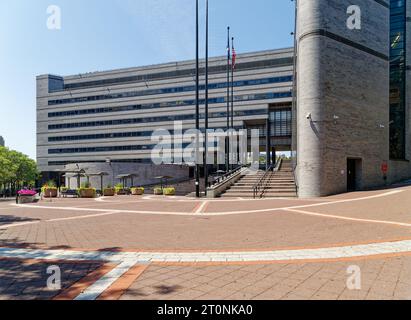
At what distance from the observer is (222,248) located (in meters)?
6.22

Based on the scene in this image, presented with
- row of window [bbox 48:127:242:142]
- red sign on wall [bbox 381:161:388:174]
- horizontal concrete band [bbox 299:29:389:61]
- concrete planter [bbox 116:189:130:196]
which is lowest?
concrete planter [bbox 116:189:130:196]

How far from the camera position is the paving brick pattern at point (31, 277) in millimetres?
3863

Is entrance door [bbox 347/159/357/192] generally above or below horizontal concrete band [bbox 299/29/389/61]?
below

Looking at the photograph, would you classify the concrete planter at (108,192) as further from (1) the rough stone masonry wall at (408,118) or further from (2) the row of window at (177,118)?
(2) the row of window at (177,118)

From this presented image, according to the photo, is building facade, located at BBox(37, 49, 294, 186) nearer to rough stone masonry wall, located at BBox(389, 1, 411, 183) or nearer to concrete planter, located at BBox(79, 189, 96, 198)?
rough stone masonry wall, located at BBox(389, 1, 411, 183)

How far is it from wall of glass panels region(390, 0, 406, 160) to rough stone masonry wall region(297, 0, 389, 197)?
683cm

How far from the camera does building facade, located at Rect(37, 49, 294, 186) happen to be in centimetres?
5647

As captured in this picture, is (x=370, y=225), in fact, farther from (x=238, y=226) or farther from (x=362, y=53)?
(x=362, y=53)

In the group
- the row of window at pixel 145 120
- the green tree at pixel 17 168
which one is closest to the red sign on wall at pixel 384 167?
the row of window at pixel 145 120

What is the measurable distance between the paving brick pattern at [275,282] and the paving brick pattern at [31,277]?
3.88 feet

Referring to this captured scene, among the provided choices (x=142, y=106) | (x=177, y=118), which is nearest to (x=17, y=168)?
(x=142, y=106)

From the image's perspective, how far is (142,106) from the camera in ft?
217

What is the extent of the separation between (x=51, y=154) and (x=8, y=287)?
8012cm

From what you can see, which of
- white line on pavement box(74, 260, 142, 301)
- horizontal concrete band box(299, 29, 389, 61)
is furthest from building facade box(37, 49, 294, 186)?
white line on pavement box(74, 260, 142, 301)
